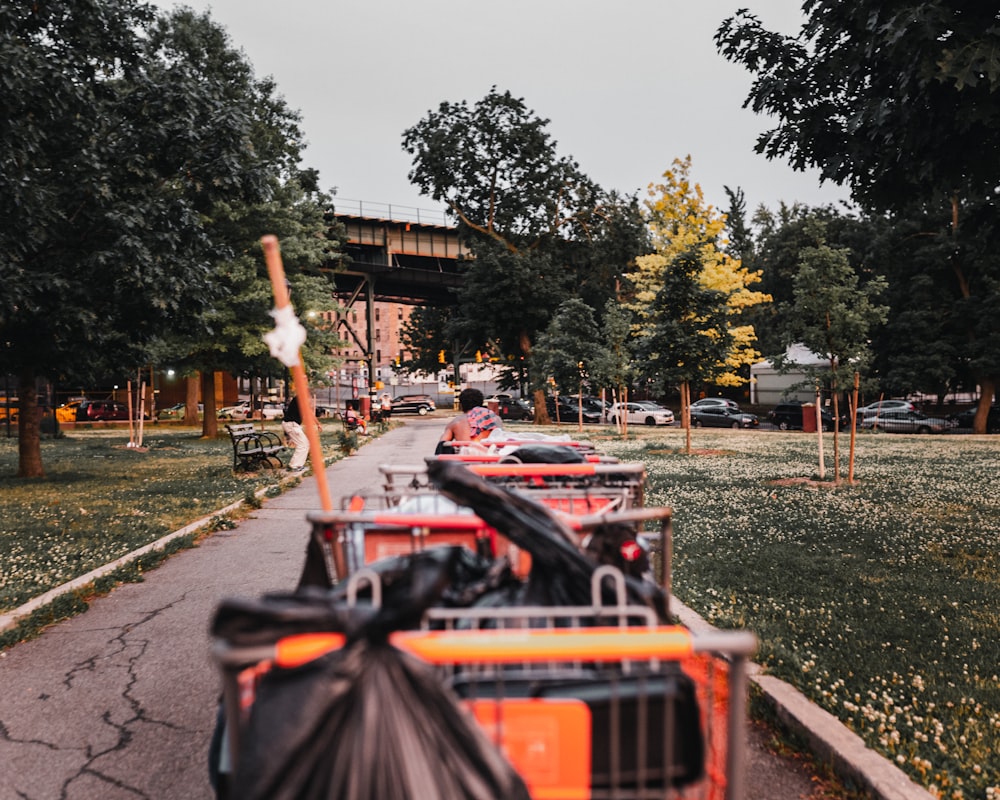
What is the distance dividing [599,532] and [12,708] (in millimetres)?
3421

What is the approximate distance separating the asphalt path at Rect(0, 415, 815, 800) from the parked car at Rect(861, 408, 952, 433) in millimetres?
33631

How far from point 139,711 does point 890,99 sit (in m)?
6.90

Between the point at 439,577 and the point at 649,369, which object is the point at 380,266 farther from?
the point at 439,577

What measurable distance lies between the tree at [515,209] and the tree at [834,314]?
27.6 metres

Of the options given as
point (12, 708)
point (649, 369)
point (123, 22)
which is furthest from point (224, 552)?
point (649, 369)

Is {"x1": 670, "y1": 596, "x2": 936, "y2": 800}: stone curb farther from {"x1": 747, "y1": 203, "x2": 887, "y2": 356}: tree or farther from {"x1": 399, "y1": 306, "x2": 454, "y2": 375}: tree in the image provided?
{"x1": 399, "y1": 306, "x2": 454, "y2": 375}: tree

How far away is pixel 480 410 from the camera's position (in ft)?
26.9

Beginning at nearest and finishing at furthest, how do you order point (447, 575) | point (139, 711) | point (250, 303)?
point (447, 575) < point (139, 711) < point (250, 303)

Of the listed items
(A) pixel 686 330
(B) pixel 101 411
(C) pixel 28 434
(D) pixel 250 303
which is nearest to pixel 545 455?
(C) pixel 28 434

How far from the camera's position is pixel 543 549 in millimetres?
2230

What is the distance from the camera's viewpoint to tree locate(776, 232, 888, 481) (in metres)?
13.5

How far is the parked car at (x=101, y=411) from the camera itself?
45.3 meters

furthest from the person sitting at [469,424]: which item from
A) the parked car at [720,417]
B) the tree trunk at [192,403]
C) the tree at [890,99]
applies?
the parked car at [720,417]

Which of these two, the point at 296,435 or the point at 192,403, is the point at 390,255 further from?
the point at 296,435
